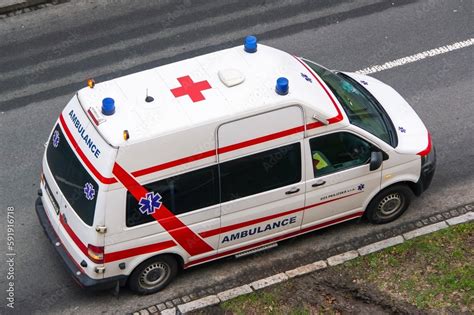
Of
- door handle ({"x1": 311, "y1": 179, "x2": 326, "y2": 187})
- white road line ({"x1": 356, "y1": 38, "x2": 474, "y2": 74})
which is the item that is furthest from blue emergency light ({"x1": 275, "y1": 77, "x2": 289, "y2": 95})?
white road line ({"x1": 356, "y1": 38, "x2": 474, "y2": 74})

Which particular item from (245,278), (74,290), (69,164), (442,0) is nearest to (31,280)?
(74,290)

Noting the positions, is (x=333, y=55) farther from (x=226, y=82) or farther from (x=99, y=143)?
(x=99, y=143)

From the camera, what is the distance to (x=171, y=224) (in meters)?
9.17

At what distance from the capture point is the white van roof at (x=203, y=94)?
348 inches

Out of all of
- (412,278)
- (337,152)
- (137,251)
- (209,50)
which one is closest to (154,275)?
(137,251)

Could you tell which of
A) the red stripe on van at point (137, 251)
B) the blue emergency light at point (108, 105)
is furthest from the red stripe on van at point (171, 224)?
the blue emergency light at point (108, 105)

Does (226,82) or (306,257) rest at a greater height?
(226,82)

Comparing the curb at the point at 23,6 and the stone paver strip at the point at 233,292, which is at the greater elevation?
the curb at the point at 23,6

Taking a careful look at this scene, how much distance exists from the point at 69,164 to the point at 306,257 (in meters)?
3.00

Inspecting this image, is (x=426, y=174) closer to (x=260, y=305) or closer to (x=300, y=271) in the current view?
(x=300, y=271)

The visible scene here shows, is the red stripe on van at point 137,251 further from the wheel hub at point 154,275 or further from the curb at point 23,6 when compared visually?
the curb at point 23,6

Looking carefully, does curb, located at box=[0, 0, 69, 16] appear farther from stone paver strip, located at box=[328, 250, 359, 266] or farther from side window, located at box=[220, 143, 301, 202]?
stone paver strip, located at box=[328, 250, 359, 266]

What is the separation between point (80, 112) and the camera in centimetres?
926

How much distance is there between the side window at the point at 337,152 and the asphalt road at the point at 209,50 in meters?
1.13
